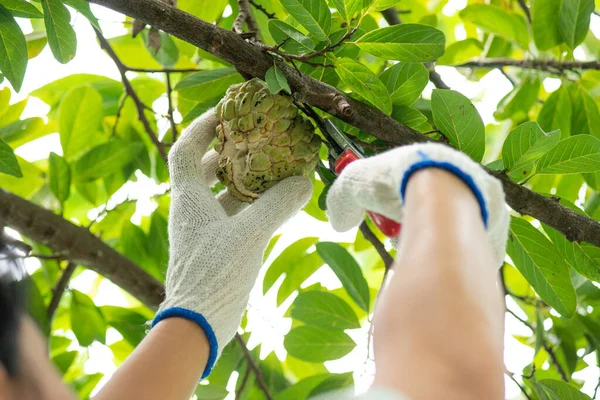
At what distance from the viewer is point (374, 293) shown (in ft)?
6.21

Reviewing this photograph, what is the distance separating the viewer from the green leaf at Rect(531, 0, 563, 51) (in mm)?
1476

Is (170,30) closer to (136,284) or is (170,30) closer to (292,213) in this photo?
(292,213)

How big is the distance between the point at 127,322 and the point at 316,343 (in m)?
0.54

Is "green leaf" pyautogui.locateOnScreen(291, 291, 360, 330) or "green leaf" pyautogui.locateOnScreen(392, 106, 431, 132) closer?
"green leaf" pyautogui.locateOnScreen(392, 106, 431, 132)

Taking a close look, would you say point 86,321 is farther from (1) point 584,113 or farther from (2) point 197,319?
(1) point 584,113

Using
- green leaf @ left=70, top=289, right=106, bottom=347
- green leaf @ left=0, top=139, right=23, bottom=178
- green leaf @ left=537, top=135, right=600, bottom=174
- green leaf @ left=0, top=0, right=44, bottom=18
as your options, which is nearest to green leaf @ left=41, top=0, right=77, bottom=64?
green leaf @ left=0, top=0, right=44, bottom=18

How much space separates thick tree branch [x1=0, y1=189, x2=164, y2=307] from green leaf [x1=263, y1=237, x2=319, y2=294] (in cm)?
28

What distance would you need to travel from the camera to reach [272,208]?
1.08 m

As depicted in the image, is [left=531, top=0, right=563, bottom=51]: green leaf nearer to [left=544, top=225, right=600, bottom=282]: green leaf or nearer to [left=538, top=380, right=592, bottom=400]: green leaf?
[left=544, top=225, right=600, bottom=282]: green leaf

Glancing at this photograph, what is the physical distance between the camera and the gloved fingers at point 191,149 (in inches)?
45.2

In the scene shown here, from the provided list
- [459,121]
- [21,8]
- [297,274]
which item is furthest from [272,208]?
[297,274]

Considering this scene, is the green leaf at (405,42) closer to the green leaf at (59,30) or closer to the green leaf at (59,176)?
the green leaf at (59,30)

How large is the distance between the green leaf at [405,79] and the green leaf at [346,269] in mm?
456

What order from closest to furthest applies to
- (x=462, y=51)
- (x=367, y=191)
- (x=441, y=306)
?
(x=441, y=306) → (x=367, y=191) → (x=462, y=51)
